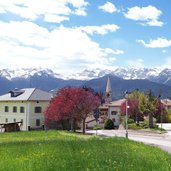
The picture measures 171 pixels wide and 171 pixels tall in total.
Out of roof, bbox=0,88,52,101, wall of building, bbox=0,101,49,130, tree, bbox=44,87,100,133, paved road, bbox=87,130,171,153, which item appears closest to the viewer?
paved road, bbox=87,130,171,153

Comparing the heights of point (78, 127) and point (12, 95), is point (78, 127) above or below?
below

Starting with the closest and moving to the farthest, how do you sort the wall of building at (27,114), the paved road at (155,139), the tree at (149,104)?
the paved road at (155,139) → the tree at (149,104) → the wall of building at (27,114)

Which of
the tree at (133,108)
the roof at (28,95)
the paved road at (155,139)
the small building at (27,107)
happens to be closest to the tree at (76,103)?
the paved road at (155,139)

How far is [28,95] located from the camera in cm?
11450

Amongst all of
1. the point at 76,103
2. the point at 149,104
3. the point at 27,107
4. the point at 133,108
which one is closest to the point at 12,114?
the point at 27,107

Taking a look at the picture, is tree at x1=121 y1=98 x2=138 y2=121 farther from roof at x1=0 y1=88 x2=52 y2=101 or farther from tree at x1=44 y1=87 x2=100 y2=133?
tree at x1=44 y1=87 x2=100 y2=133

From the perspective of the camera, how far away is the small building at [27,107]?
112m

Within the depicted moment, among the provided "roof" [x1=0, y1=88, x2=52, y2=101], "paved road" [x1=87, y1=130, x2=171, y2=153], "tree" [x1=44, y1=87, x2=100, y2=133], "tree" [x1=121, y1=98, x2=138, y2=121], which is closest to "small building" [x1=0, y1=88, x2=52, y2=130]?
"roof" [x1=0, y1=88, x2=52, y2=101]

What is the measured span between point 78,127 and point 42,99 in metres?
13.4

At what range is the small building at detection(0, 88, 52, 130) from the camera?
11175 cm

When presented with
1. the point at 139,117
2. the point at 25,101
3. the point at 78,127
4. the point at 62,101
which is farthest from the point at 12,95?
the point at 62,101

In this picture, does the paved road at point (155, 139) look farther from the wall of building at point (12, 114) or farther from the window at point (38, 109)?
the wall of building at point (12, 114)

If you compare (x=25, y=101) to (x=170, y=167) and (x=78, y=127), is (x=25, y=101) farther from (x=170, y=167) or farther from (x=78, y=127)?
(x=170, y=167)

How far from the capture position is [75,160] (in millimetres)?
19469
